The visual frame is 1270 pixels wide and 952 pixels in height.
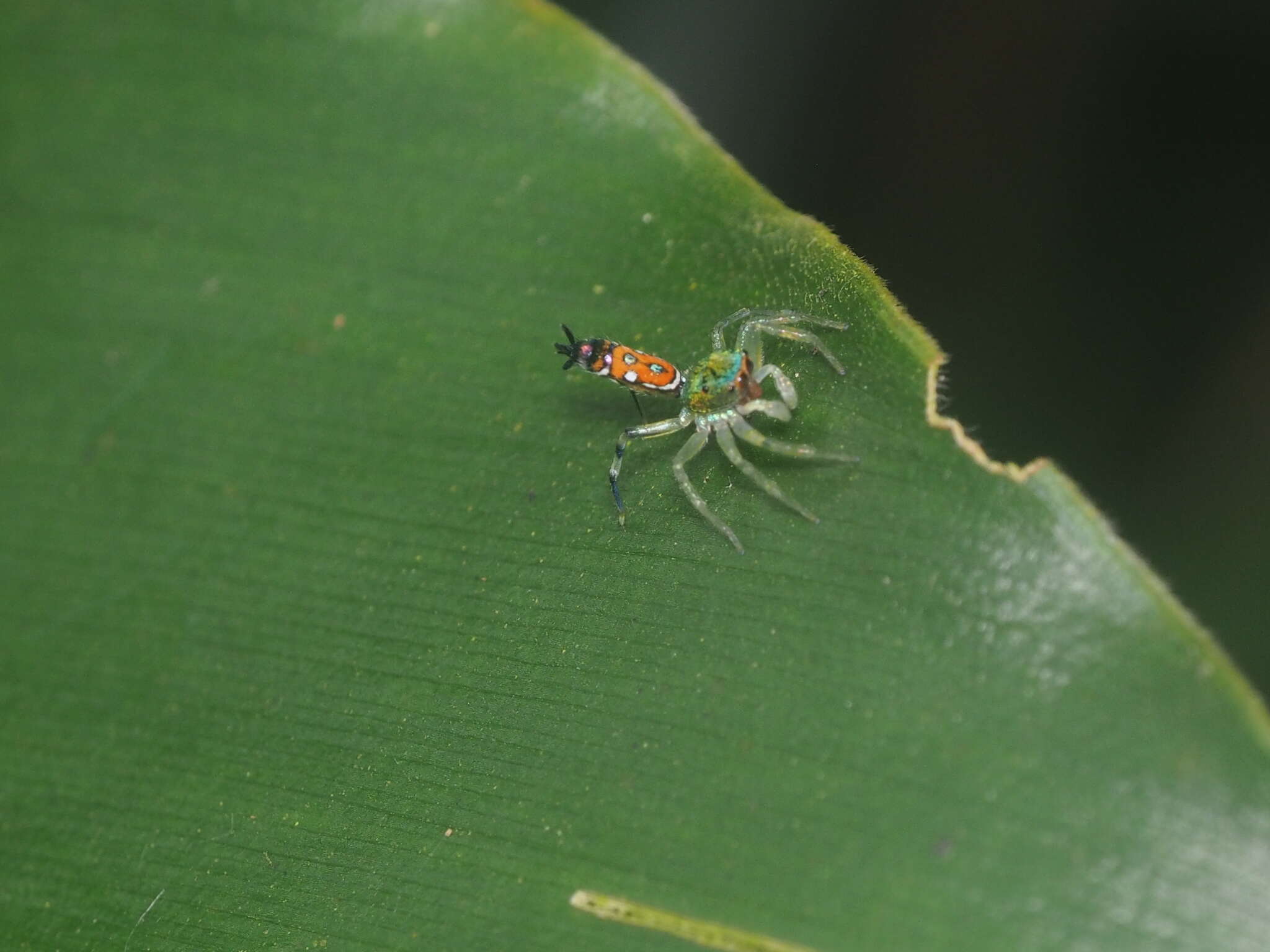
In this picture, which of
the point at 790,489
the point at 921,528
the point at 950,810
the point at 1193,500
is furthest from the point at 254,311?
the point at 1193,500

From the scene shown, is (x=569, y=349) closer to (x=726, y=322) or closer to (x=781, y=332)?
(x=726, y=322)

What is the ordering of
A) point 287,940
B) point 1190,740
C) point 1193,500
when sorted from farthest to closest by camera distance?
point 1193,500, point 287,940, point 1190,740

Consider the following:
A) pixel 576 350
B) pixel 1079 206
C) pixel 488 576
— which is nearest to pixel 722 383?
pixel 576 350

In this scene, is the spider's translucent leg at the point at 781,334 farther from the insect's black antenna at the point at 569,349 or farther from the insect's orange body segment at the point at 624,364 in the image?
the insect's black antenna at the point at 569,349

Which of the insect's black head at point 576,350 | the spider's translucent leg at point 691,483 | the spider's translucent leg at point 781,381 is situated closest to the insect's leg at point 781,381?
the spider's translucent leg at point 781,381

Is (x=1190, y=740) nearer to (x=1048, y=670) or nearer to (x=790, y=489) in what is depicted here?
(x=1048, y=670)

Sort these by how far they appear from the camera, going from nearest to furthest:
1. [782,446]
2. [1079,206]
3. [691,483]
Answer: [782,446] < [691,483] < [1079,206]
